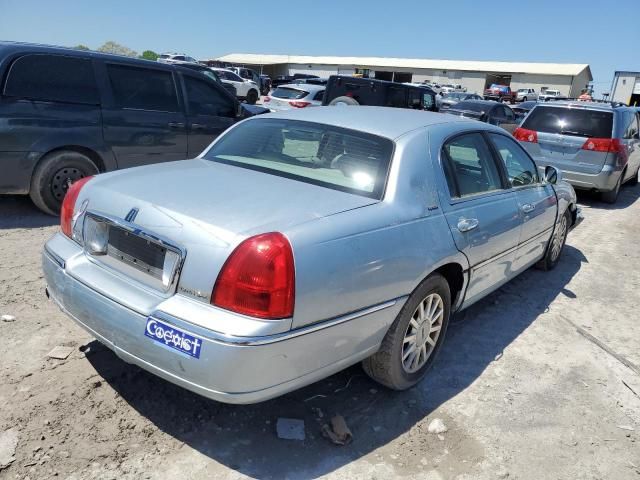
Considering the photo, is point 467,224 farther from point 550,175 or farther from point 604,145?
point 604,145

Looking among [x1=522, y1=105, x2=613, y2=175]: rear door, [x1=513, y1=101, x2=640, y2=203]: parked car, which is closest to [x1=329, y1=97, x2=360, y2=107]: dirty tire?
[x1=513, y1=101, x2=640, y2=203]: parked car

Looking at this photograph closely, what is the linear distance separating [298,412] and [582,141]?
7705 mm

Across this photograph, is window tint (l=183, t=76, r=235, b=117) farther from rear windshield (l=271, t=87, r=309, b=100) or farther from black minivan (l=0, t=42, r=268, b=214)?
rear windshield (l=271, t=87, r=309, b=100)

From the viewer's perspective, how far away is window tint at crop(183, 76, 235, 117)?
6.82 m

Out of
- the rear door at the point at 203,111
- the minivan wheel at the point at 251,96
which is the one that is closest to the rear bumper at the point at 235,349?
the rear door at the point at 203,111

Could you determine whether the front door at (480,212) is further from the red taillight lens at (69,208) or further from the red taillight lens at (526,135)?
the red taillight lens at (526,135)

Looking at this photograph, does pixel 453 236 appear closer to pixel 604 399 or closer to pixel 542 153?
pixel 604 399

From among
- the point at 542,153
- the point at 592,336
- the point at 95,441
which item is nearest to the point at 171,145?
the point at 95,441

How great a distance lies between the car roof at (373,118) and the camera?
129 inches

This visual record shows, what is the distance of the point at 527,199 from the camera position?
4219 millimetres

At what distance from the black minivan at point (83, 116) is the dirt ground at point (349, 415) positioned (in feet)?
5.65

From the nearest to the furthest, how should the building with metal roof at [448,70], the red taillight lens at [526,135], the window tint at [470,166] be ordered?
the window tint at [470,166] < the red taillight lens at [526,135] < the building with metal roof at [448,70]

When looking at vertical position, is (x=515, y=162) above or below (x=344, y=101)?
above

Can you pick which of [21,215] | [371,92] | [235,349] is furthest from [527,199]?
[371,92]
